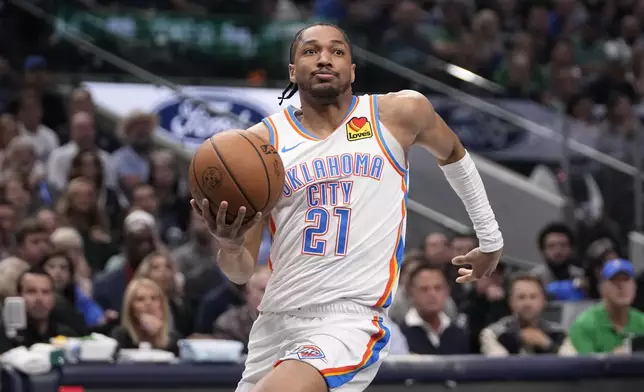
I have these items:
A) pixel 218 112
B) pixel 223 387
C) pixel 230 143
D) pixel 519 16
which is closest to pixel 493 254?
pixel 230 143

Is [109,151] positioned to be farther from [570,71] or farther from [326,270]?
[326,270]

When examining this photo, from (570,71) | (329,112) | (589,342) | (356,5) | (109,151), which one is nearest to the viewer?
(329,112)

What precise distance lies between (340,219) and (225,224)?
0.59 metres

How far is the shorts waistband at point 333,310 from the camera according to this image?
17.1 feet

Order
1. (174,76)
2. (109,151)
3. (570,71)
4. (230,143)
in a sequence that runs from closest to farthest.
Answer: (230,143), (109,151), (174,76), (570,71)

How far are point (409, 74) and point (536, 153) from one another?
1.62 metres

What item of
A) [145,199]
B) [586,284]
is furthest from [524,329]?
[145,199]

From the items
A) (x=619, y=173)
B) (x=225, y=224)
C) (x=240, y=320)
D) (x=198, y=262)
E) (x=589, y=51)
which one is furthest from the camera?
(x=589, y=51)

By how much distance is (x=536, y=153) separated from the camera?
12992 mm

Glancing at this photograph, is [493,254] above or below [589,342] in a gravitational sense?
above

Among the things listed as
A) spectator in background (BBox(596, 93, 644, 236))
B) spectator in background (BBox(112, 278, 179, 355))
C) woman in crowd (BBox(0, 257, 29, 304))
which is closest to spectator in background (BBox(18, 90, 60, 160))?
woman in crowd (BBox(0, 257, 29, 304))

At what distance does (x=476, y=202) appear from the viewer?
19.2ft

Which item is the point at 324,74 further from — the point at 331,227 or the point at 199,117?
the point at 199,117

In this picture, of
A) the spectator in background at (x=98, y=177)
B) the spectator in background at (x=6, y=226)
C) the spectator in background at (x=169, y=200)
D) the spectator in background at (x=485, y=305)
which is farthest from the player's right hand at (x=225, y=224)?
the spectator in background at (x=169, y=200)
